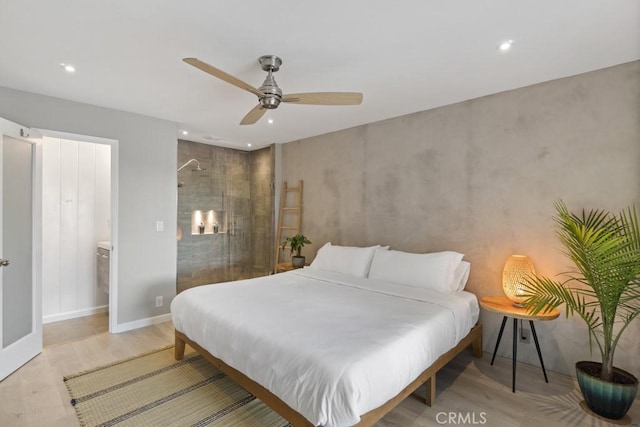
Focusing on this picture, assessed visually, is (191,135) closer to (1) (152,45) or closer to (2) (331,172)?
(2) (331,172)

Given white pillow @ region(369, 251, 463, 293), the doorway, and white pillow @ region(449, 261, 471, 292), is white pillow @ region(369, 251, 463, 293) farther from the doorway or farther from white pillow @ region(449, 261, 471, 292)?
the doorway

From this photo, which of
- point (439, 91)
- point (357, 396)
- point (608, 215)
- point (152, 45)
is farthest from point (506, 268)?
point (152, 45)

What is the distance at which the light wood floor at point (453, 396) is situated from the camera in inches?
79.6

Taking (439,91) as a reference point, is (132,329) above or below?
below

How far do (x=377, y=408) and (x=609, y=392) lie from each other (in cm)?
163

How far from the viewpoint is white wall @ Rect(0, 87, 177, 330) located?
3289 millimetres

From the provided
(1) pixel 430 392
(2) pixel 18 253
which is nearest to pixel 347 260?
(1) pixel 430 392

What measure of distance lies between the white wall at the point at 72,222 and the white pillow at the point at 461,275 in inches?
176

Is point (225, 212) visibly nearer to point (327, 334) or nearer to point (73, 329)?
point (73, 329)

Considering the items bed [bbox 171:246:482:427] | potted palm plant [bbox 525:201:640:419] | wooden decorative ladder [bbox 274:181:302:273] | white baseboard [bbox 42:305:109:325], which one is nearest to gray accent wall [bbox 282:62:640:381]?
potted palm plant [bbox 525:201:640:419]

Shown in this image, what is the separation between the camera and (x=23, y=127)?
2729 millimetres

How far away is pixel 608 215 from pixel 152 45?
11.9 feet

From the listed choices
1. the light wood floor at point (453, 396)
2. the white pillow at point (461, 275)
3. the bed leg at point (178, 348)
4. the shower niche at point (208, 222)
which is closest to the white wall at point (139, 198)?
the light wood floor at point (453, 396)

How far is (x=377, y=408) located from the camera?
66.1 inches
